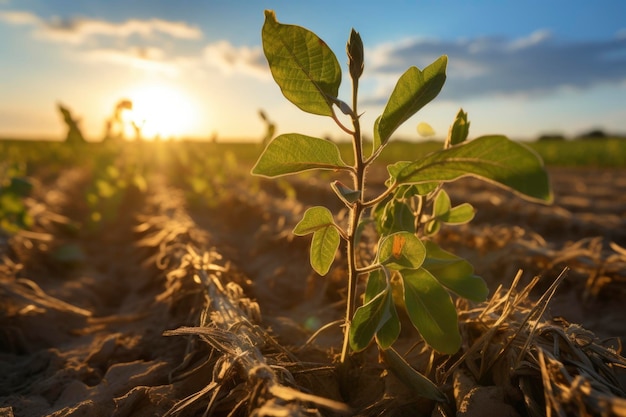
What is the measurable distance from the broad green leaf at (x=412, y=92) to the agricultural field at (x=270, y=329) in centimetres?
54

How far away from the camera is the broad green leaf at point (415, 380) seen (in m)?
1.19

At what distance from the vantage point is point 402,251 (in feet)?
3.61

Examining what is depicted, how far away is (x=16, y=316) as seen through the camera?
2.25 m

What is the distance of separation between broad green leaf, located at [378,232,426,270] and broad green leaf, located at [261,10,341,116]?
1.07ft

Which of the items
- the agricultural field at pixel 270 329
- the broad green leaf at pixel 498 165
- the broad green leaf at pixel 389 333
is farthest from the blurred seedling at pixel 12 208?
the broad green leaf at pixel 498 165

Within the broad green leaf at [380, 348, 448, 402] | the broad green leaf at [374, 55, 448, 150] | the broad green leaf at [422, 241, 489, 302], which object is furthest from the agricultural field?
the broad green leaf at [374, 55, 448, 150]

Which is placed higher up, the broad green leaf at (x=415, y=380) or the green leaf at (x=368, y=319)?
the green leaf at (x=368, y=319)

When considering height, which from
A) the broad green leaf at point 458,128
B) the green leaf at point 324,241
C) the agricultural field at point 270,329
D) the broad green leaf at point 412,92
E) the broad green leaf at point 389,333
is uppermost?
the broad green leaf at point 412,92

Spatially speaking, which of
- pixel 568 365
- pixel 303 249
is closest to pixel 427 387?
pixel 568 365

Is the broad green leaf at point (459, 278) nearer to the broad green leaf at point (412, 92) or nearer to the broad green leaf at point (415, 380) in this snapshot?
the broad green leaf at point (415, 380)

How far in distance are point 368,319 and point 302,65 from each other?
0.58m

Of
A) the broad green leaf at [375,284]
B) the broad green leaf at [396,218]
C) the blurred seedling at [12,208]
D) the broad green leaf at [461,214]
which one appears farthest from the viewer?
the blurred seedling at [12,208]

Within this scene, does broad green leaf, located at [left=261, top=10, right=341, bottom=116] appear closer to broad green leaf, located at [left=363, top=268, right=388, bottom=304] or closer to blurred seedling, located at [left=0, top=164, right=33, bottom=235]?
broad green leaf, located at [left=363, top=268, right=388, bottom=304]

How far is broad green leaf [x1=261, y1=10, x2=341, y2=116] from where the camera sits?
1.00m
